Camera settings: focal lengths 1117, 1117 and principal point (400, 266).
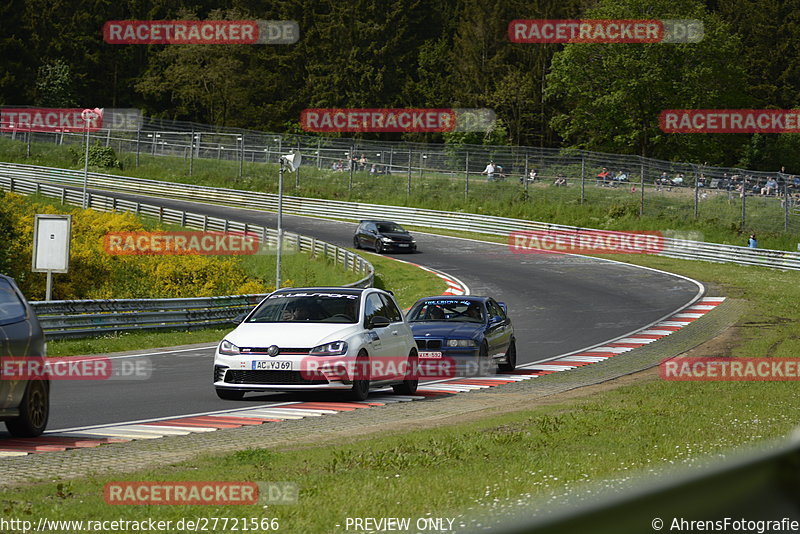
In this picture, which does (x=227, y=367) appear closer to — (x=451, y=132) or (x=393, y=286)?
(x=393, y=286)

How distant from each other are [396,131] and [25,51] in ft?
112

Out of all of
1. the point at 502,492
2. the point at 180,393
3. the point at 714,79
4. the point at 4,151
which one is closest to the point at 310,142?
the point at 4,151

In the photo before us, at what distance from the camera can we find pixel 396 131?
104 m

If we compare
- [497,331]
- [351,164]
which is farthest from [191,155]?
[497,331]

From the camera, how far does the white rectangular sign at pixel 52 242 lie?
2300cm

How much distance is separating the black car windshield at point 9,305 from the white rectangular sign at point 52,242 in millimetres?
12669

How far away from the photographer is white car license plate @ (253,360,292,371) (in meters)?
14.6

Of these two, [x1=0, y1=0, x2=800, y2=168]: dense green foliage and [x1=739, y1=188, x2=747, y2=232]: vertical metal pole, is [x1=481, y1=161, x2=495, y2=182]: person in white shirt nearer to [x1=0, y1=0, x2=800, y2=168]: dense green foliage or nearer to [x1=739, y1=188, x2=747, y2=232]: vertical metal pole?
[x1=739, y1=188, x2=747, y2=232]: vertical metal pole

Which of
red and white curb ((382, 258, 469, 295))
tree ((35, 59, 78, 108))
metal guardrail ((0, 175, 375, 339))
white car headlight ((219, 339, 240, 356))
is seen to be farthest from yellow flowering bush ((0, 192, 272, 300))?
tree ((35, 59, 78, 108))

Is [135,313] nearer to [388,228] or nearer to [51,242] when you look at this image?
[51,242]

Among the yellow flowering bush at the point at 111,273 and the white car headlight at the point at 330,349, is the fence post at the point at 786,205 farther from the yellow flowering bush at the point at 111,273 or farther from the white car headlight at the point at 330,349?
the white car headlight at the point at 330,349

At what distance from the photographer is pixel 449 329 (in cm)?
1962

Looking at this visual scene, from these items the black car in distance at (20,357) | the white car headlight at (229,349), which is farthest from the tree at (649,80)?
the black car in distance at (20,357)

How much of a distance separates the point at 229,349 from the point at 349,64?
91903 mm
